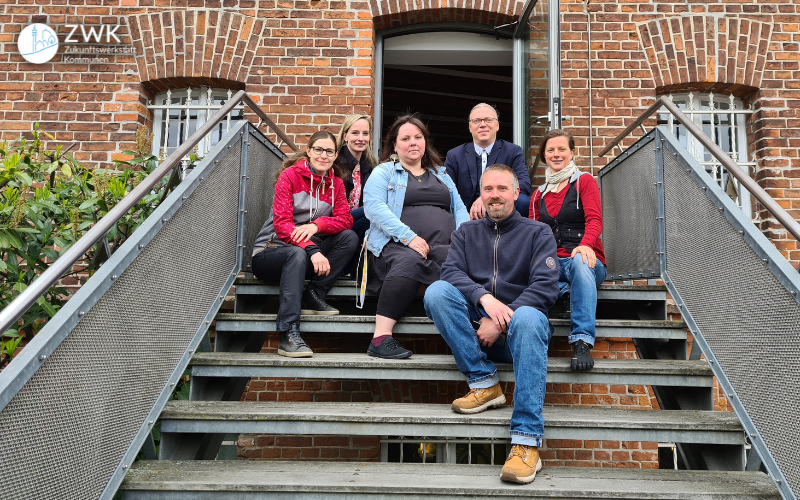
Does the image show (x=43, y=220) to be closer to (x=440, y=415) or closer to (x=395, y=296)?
(x=395, y=296)

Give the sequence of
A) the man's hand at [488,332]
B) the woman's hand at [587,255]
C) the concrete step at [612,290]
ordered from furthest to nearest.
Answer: the concrete step at [612,290], the woman's hand at [587,255], the man's hand at [488,332]

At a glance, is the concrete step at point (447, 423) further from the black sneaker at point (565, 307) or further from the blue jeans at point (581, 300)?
the black sneaker at point (565, 307)

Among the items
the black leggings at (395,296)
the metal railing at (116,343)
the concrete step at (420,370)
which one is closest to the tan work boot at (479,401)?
the concrete step at (420,370)

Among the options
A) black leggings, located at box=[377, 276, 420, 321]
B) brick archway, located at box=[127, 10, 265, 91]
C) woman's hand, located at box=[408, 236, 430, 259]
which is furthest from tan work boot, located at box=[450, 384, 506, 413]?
brick archway, located at box=[127, 10, 265, 91]

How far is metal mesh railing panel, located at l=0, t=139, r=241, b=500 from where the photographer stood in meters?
1.93

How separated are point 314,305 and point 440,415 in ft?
3.89

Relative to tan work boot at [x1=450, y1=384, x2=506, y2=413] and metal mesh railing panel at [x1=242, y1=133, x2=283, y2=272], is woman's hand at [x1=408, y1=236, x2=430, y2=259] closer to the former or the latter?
tan work boot at [x1=450, y1=384, x2=506, y2=413]

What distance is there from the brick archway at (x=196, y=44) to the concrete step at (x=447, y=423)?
3490 mm

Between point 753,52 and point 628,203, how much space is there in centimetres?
228

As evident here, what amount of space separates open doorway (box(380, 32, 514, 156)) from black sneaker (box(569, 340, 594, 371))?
329 centimetres

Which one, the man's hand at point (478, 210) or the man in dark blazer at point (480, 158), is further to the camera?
the man in dark blazer at point (480, 158)

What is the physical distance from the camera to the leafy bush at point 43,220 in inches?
127

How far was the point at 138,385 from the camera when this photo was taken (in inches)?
100

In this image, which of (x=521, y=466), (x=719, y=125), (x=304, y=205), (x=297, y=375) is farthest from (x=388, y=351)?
(x=719, y=125)
